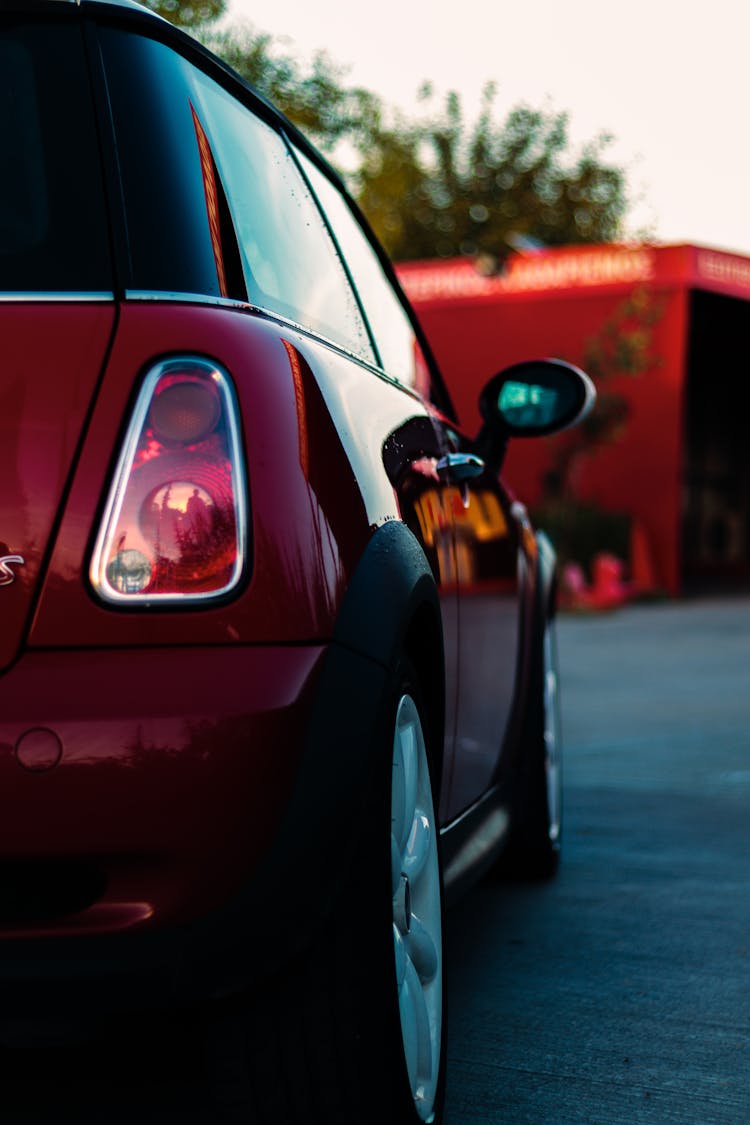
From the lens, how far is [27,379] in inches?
78.0

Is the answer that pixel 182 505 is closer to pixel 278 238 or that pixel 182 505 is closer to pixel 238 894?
pixel 238 894

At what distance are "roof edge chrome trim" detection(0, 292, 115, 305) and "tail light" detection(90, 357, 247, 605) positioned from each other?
145 mm

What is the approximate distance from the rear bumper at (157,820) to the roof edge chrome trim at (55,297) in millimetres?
478

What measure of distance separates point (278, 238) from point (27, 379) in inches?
28.2

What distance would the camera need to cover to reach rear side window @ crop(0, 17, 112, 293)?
2117mm

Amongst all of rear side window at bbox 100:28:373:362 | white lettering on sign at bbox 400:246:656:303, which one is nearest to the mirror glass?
rear side window at bbox 100:28:373:362

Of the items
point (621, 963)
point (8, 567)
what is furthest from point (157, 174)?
point (621, 963)

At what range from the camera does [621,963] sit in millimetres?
3623

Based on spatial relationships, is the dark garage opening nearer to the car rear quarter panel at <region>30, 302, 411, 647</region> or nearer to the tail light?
the car rear quarter panel at <region>30, 302, 411, 647</region>

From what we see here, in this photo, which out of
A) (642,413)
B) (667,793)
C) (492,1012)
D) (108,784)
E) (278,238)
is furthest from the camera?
(642,413)

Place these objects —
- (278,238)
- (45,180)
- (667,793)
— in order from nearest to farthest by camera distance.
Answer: (45,180) → (278,238) → (667,793)

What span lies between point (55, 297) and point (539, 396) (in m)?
1.92

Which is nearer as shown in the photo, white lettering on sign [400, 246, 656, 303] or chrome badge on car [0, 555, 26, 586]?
chrome badge on car [0, 555, 26, 586]

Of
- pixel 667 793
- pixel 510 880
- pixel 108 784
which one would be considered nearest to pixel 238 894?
pixel 108 784
